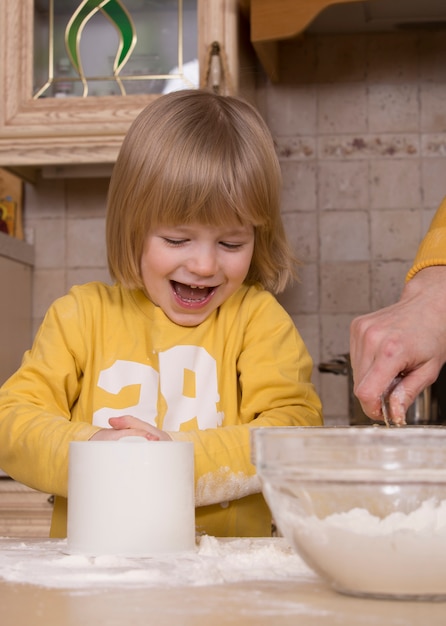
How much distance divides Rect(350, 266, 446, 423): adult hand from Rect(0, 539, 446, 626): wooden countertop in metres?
0.25

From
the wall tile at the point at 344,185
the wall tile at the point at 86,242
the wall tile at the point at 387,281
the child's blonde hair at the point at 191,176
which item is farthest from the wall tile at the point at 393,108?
the child's blonde hair at the point at 191,176

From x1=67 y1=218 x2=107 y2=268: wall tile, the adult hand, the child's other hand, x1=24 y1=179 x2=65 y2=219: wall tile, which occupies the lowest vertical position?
the child's other hand

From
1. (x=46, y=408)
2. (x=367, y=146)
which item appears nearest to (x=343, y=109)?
(x=367, y=146)

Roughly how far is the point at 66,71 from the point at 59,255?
48cm

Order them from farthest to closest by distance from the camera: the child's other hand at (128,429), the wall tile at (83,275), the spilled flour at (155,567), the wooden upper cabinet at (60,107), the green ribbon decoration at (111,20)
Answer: the wall tile at (83,275)
the green ribbon decoration at (111,20)
the wooden upper cabinet at (60,107)
the child's other hand at (128,429)
the spilled flour at (155,567)

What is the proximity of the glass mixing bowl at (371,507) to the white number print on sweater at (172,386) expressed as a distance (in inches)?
23.6

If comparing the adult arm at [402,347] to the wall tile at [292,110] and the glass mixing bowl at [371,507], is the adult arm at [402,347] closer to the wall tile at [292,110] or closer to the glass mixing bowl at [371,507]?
the glass mixing bowl at [371,507]

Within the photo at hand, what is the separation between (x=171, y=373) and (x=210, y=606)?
67cm

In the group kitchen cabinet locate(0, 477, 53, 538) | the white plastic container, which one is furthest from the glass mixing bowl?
kitchen cabinet locate(0, 477, 53, 538)

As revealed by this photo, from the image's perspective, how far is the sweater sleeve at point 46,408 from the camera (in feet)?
3.23

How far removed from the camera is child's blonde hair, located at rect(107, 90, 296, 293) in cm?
109

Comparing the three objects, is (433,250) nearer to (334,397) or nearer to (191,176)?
(191,176)

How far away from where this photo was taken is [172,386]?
1156 mm

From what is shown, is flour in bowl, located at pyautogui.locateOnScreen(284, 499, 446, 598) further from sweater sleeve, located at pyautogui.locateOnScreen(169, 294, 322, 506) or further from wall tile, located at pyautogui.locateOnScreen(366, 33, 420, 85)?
wall tile, located at pyautogui.locateOnScreen(366, 33, 420, 85)
